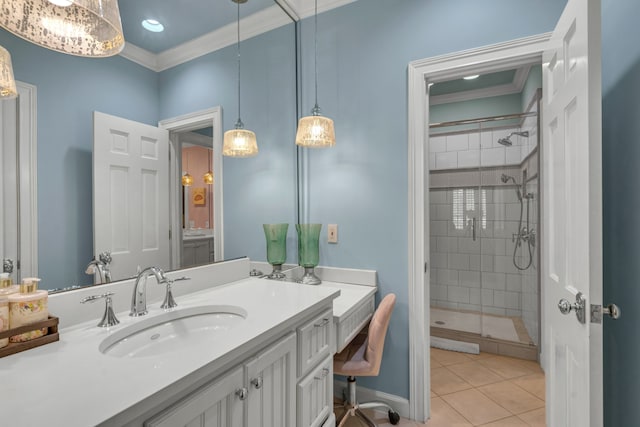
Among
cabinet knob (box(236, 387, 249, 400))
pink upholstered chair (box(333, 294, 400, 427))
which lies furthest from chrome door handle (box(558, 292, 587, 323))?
cabinet knob (box(236, 387, 249, 400))

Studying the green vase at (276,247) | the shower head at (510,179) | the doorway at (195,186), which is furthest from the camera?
the shower head at (510,179)

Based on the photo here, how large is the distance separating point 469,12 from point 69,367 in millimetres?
2287

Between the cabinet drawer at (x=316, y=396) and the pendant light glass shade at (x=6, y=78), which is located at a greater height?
the pendant light glass shade at (x=6, y=78)

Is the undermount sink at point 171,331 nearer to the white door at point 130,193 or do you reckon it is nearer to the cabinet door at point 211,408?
the cabinet door at point 211,408

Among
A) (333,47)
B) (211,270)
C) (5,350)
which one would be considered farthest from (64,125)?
(333,47)

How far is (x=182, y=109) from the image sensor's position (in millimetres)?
1375

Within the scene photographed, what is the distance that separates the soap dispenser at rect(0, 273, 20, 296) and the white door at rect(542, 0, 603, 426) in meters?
1.68

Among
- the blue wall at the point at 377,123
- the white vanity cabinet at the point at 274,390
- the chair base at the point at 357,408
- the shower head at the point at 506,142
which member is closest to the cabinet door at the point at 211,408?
the white vanity cabinet at the point at 274,390

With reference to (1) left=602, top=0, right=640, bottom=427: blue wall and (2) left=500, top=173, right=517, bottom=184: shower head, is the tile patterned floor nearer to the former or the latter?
(1) left=602, top=0, right=640, bottom=427: blue wall

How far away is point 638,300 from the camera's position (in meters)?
1.05

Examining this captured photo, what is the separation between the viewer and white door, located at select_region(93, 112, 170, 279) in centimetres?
110

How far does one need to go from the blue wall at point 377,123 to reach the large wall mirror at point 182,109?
286 mm

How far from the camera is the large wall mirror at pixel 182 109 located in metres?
0.97

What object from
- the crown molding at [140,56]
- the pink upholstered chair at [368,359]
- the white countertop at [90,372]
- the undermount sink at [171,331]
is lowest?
the pink upholstered chair at [368,359]
